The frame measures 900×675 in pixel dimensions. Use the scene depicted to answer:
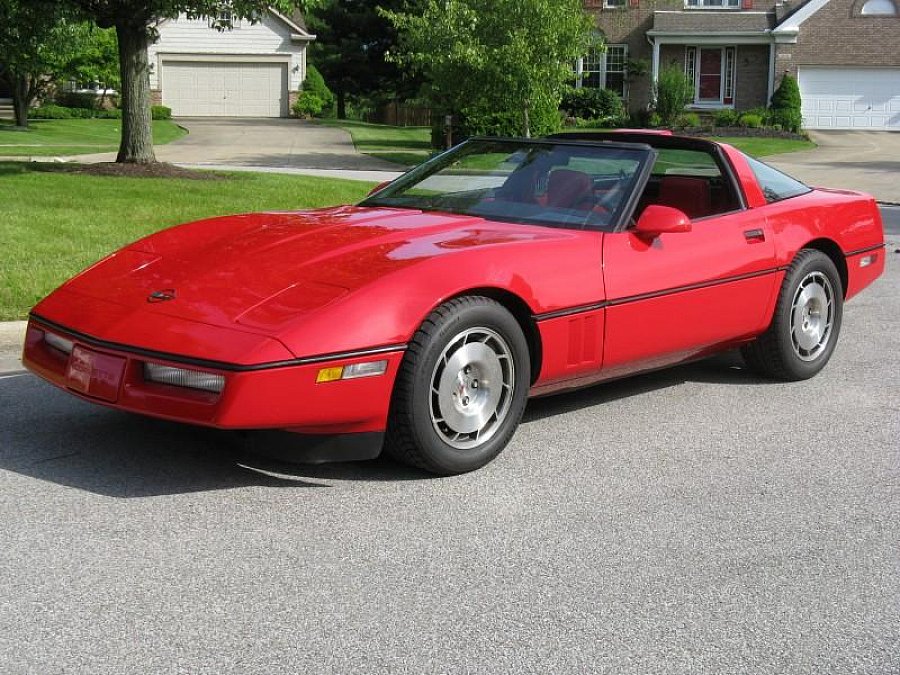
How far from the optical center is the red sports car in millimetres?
4387

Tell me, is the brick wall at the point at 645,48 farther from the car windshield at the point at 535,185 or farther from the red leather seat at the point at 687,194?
the car windshield at the point at 535,185

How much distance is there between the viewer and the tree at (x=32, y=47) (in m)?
16.8

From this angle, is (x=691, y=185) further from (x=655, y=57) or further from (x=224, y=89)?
(x=224, y=89)

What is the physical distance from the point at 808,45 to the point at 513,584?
4145cm

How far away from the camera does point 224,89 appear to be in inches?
1991

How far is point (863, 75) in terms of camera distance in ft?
137

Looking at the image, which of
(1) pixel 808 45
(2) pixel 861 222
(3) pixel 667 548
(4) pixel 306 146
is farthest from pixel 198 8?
(1) pixel 808 45

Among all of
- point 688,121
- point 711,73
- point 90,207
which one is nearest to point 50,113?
point 688,121

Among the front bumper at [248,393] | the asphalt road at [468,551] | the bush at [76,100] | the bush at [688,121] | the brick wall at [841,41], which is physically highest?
the brick wall at [841,41]

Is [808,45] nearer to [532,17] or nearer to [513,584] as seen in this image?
[532,17]

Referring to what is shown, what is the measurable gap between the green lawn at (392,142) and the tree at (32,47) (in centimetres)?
809

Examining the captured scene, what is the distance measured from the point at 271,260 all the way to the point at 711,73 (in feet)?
133

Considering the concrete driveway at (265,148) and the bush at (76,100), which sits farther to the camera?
the bush at (76,100)

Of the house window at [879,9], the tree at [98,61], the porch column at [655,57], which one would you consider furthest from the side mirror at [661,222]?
the house window at [879,9]
